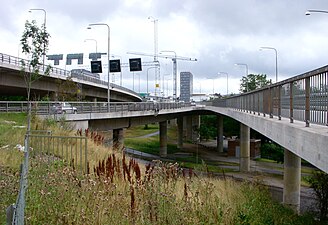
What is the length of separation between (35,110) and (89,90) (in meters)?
41.8

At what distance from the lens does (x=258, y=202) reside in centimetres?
1251

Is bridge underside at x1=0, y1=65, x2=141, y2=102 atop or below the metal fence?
atop

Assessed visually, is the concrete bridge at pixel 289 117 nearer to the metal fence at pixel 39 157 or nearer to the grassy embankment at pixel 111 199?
the grassy embankment at pixel 111 199

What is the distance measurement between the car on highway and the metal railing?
13.7 meters

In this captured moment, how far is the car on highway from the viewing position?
26.2 m

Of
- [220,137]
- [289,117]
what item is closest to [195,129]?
[220,137]

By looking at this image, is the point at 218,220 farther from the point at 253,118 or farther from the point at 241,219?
the point at 253,118

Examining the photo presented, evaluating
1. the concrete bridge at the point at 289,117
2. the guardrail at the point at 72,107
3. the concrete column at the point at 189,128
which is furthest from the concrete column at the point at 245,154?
the concrete column at the point at 189,128

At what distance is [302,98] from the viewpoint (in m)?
11.2

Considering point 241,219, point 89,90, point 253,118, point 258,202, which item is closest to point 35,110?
point 253,118

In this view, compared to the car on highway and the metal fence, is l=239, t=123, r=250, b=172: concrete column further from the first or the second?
the metal fence

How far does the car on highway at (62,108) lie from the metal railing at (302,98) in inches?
538

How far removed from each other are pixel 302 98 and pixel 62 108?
2019 cm

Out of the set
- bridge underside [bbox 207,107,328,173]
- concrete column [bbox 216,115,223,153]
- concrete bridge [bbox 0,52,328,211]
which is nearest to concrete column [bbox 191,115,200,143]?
concrete column [bbox 216,115,223,153]
